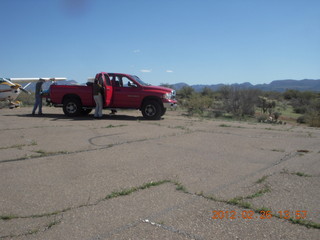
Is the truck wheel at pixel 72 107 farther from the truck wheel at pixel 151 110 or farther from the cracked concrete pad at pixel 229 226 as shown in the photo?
the cracked concrete pad at pixel 229 226

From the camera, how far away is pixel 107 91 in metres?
14.7

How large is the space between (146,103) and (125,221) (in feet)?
36.1

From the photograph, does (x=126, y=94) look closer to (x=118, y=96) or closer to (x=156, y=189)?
(x=118, y=96)

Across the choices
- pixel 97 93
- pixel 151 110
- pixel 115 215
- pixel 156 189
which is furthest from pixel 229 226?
pixel 97 93

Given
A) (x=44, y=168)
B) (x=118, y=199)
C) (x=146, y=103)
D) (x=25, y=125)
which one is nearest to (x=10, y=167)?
(x=44, y=168)

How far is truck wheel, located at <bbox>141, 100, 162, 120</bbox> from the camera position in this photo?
581 inches

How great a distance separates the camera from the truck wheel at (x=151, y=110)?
48.4 feet

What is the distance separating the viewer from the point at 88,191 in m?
5.06

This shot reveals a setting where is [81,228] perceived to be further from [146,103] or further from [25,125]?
[146,103]

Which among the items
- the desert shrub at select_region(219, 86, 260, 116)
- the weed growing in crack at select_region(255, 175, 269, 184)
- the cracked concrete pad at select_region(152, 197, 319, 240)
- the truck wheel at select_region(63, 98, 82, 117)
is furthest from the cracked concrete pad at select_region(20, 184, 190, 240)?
the desert shrub at select_region(219, 86, 260, 116)

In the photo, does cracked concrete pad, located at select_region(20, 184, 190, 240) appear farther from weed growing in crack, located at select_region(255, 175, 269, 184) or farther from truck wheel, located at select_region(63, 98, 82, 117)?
truck wheel, located at select_region(63, 98, 82, 117)
